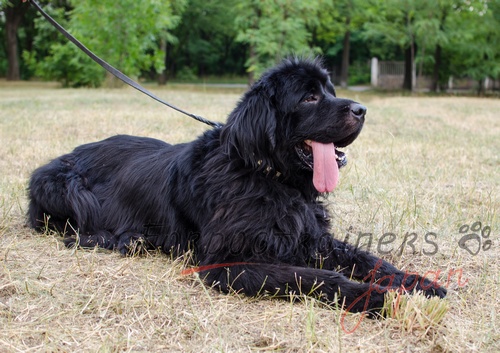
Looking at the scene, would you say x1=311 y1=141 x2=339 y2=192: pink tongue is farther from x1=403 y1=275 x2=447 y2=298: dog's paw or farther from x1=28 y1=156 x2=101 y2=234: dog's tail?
x1=28 y1=156 x2=101 y2=234: dog's tail

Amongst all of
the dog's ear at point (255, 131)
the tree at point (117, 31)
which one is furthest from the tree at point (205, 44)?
the dog's ear at point (255, 131)

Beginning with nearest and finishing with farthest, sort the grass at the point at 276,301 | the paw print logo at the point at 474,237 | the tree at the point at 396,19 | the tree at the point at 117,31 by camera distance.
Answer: the grass at the point at 276,301, the paw print logo at the point at 474,237, the tree at the point at 117,31, the tree at the point at 396,19

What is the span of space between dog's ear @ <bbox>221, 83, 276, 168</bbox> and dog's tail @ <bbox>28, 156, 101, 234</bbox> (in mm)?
1348

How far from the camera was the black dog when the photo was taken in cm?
278

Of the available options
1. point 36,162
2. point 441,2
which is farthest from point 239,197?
point 441,2

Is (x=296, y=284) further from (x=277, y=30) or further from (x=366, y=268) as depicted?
(x=277, y=30)

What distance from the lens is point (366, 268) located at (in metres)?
3.10

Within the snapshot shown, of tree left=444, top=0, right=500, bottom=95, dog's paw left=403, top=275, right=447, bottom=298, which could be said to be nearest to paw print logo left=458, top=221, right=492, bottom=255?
dog's paw left=403, top=275, right=447, bottom=298

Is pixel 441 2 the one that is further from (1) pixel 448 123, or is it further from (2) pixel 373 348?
(2) pixel 373 348

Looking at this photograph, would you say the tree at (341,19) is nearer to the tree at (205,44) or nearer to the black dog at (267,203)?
the tree at (205,44)

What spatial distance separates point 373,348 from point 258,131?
140 cm

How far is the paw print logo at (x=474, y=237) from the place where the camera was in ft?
11.8

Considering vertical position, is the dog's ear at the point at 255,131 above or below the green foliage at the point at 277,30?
below

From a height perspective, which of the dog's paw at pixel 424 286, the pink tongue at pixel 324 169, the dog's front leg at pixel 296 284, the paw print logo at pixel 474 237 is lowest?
Answer: the paw print logo at pixel 474 237
